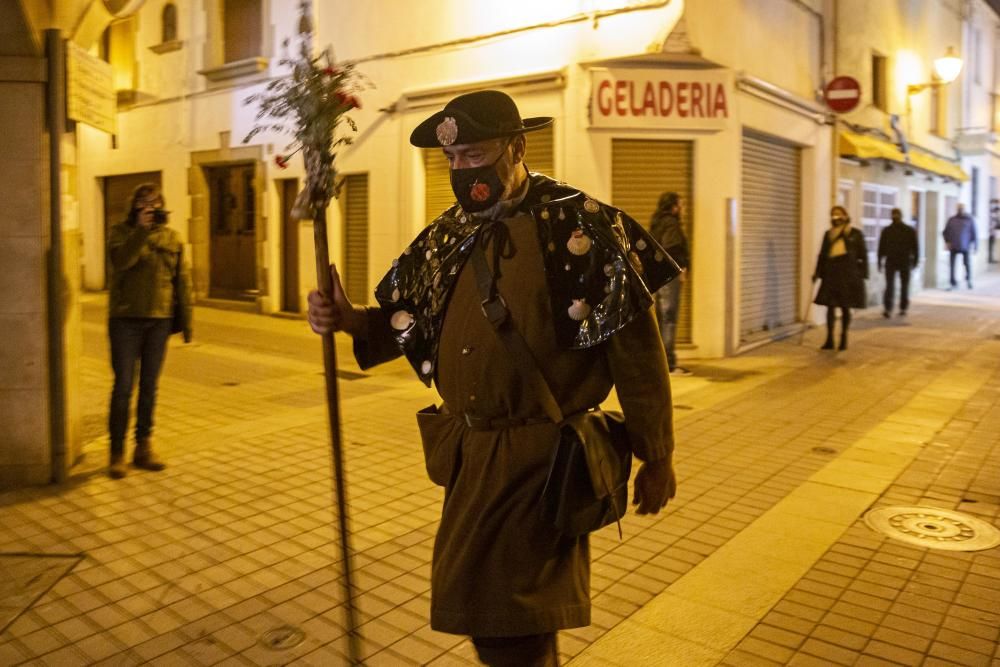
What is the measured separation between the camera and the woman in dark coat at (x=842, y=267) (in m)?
11.5

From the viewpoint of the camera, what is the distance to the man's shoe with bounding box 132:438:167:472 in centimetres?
617

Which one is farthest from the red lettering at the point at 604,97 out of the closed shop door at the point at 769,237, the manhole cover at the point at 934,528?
the manhole cover at the point at 934,528

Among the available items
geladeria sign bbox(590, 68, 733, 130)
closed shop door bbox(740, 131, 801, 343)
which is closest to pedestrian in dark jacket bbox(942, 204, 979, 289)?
closed shop door bbox(740, 131, 801, 343)

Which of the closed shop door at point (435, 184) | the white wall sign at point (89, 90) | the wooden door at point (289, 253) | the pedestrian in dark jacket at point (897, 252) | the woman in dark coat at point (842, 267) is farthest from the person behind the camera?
the pedestrian in dark jacket at point (897, 252)

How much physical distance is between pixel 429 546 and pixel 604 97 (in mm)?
7306

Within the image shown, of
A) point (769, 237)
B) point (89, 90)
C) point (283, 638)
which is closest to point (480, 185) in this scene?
point (283, 638)

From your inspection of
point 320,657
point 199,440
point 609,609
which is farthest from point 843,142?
point 320,657

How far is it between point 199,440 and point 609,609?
4.07 metres

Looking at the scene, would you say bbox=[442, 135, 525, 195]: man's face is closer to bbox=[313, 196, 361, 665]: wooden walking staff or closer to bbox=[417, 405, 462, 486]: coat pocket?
bbox=[313, 196, 361, 665]: wooden walking staff

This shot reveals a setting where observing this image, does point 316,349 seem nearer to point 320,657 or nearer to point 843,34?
point 320,657

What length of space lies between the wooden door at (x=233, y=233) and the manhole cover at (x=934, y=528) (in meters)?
12.0

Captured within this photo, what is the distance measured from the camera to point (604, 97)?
10.8 m

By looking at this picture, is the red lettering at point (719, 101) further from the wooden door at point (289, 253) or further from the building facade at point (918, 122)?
the wooden door at point (289, 253)

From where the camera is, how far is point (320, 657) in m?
3.56
